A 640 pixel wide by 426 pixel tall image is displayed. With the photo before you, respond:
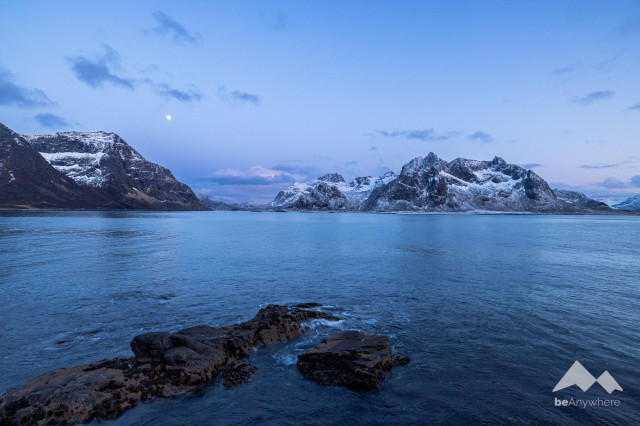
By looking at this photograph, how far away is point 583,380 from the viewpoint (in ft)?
53.6

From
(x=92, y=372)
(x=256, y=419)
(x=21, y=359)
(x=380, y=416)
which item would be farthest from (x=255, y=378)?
(x=21, y=359)

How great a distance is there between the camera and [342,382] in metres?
16.3

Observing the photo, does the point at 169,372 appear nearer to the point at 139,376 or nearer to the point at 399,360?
the point at 139,376

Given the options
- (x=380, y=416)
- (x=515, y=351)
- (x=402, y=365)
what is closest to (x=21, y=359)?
(x=380, y=416)

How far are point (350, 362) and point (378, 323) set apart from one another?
788 centimetres

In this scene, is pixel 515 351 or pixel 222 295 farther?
pixel 222 295

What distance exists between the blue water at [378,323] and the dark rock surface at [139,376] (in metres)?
0.96

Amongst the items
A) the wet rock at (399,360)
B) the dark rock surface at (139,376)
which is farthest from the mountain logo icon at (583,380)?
the dark rock surface at (139,376)

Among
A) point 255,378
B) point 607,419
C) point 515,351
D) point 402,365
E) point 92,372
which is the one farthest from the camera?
point 515,351

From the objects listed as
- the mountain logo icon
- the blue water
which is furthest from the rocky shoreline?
the mountain logo icon

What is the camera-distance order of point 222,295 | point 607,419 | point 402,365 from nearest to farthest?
point 607,419
point 402,365
point 222,295

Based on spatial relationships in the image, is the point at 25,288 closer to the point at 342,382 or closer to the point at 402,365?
the point at 342,382

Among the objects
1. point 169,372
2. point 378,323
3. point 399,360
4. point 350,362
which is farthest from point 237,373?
point 378,323

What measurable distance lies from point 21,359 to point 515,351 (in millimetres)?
28794
